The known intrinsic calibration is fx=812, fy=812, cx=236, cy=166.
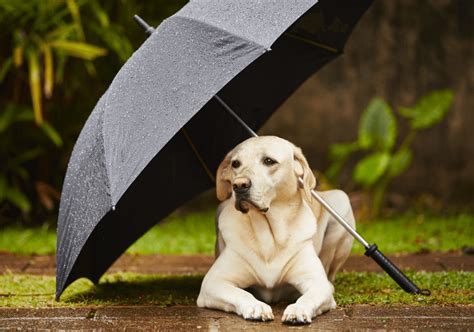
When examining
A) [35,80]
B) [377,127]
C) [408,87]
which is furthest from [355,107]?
[35,80]

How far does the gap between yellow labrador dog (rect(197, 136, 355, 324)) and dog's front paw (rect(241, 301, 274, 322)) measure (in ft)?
0.15

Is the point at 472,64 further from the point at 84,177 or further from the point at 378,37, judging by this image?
the point at 84,177

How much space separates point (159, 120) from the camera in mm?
3533

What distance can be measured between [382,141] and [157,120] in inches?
179

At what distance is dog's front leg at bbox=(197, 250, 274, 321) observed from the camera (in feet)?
12.0

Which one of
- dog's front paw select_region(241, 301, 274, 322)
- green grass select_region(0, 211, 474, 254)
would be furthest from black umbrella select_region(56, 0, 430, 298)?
green grass select_region(0, 211, 474, 254)

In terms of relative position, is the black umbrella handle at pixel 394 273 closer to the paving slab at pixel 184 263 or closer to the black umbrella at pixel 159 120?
the black umbrella at pixel 159 120

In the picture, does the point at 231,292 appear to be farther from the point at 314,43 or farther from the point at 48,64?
the point at 48,64

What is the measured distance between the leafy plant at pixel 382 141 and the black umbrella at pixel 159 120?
10.1 feet

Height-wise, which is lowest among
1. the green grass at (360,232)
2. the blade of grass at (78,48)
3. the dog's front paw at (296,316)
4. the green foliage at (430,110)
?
the green grass at (360,232)

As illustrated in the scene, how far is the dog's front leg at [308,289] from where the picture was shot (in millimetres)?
3543

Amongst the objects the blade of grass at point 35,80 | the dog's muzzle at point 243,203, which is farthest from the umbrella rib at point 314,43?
the blade of grass at point 35,80

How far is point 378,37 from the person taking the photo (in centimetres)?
829

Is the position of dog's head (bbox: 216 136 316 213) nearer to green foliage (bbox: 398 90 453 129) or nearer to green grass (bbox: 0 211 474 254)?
green grass (bbox: 0 211 474 254)
